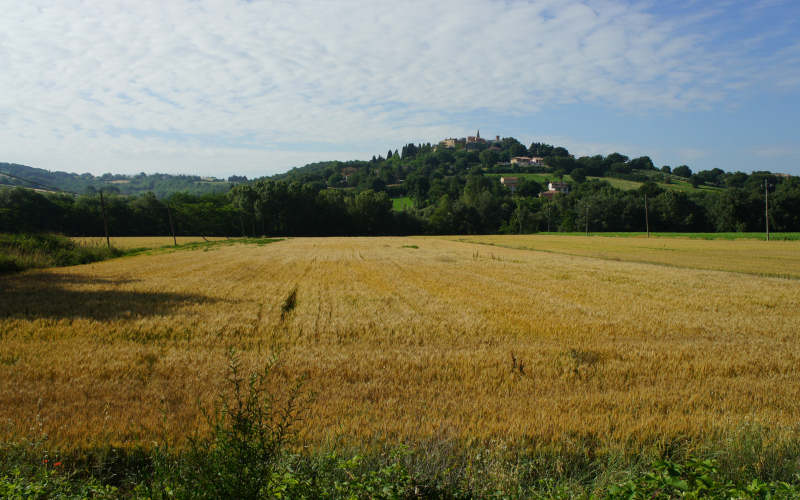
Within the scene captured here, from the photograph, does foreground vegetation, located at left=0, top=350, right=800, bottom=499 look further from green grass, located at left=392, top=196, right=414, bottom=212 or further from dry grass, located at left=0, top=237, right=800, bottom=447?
green grass, located at left=392, top=196, right=414, bottom=212

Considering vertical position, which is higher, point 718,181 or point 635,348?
point 718,181

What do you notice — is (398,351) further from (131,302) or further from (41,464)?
(131,302)

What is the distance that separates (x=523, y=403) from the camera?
625 centimetres

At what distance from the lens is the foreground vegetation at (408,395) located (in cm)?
423

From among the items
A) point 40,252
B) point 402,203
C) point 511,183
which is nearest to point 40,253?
point 40,252

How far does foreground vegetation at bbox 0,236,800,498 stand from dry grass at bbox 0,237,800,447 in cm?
5

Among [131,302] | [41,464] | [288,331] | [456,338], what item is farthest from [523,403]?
[131,302]

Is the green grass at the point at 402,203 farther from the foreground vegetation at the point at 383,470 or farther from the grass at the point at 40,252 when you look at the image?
the foreground vegetation at the point at 383,470

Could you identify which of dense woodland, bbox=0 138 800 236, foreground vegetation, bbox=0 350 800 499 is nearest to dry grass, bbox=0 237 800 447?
foreground vegetation, bbox=0 350 800 499

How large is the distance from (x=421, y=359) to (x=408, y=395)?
1869 millimetres

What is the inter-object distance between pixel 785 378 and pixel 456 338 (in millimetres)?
6191

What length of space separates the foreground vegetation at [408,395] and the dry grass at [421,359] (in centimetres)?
5

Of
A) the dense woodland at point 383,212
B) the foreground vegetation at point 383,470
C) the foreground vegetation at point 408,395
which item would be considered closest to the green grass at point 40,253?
the foreground vegetation at point 408,395

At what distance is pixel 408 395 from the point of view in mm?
6586
